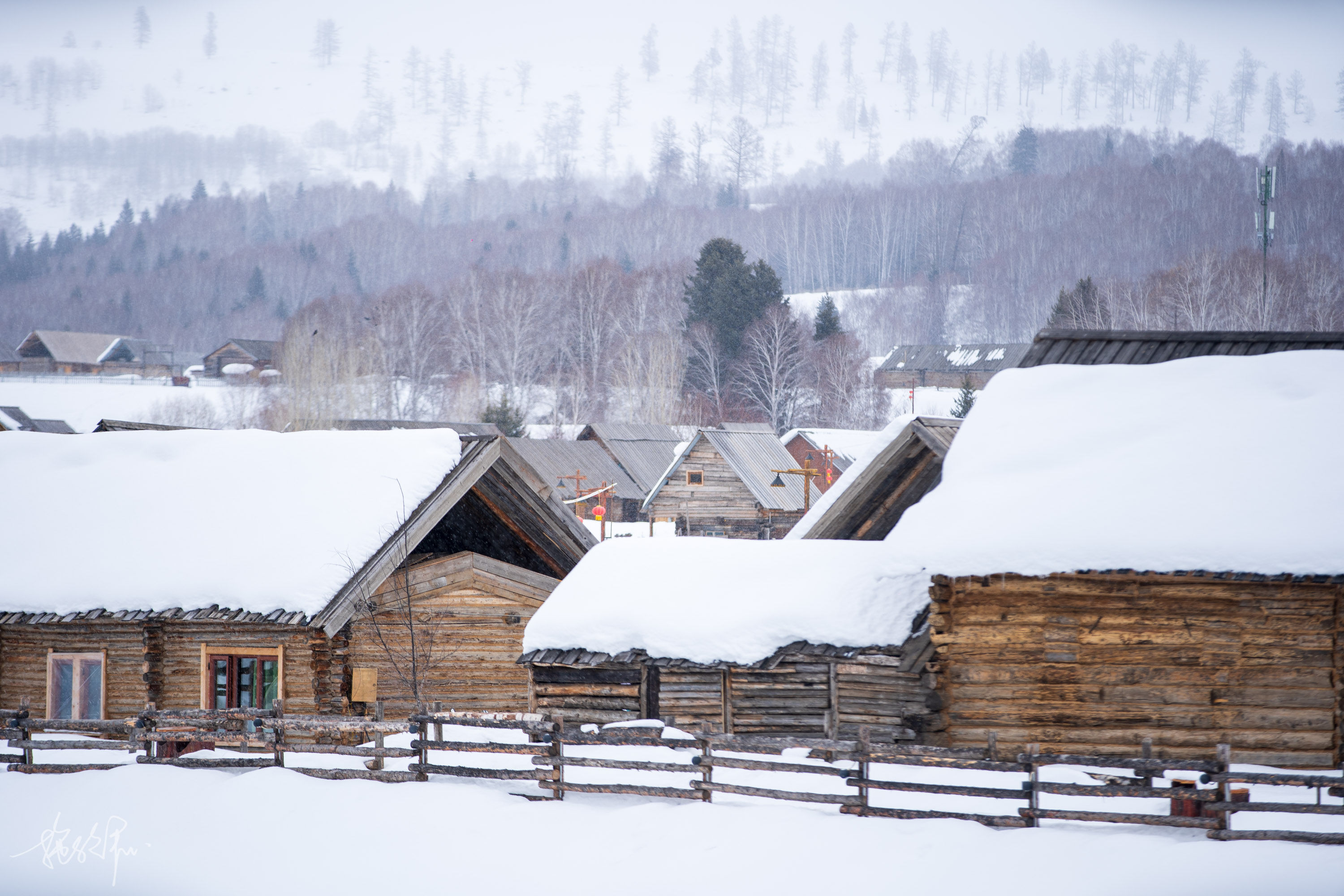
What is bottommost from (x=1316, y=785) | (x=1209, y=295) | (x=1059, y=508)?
(x=1316, y=785)

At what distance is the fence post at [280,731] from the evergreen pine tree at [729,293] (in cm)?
6918

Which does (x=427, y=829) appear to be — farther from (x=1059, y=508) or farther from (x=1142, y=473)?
(x=1142, y=473)

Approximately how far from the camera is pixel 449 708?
19250 mm

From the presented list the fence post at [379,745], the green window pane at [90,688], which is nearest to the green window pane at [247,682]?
the green window pane at [90,688]

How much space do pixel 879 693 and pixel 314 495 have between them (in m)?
10.1

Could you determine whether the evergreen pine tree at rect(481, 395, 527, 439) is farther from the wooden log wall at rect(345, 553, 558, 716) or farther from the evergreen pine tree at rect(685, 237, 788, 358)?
the wooden log wall at rect(345, 553, 558, 716)

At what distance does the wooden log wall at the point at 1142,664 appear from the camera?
13.8 meters

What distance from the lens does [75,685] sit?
61.5ft

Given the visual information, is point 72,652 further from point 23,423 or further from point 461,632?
point 23,423

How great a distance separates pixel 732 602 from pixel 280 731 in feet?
21.5

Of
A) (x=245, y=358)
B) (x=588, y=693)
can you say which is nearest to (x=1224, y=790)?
(x=588, y=693)

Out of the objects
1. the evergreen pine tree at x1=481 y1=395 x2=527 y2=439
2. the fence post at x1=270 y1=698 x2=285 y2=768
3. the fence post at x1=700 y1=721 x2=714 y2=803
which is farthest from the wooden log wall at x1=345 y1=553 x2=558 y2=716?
the evergreen pine tree at x1=481 y1=395 x2=527 y2=439

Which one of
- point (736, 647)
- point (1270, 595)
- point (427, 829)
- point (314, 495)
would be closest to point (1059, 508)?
point (1270, 595)

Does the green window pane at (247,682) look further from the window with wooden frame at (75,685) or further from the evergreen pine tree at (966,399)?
the evergreen pine tree at (966,399)
